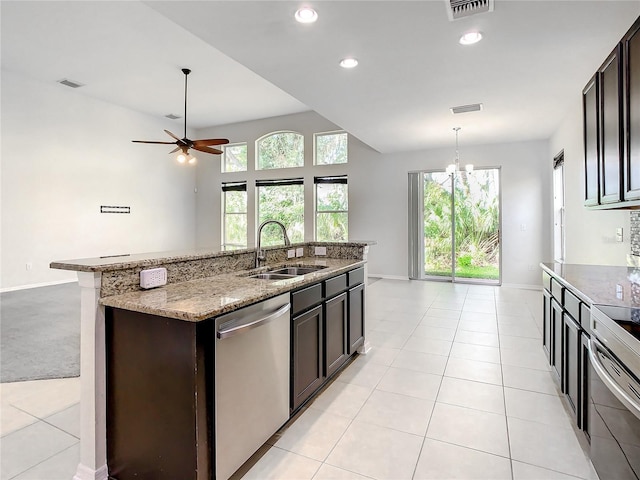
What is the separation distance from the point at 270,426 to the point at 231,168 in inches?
313

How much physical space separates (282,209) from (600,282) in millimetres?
6899

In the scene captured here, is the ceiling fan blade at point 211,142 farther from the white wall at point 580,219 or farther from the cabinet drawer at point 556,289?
the white wall at point 580,219

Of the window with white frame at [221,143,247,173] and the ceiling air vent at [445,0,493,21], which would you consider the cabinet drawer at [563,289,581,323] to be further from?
the window with white frame at [221,143,247,173]

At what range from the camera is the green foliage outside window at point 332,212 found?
304 inches

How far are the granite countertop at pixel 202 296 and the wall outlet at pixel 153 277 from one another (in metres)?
0.03

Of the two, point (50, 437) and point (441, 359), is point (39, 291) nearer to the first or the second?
point (50, 437)

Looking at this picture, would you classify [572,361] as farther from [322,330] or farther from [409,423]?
[322,330]

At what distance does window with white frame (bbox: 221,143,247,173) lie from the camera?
8773 mm

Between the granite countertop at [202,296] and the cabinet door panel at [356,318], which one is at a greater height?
the granite countertop at [202,296]

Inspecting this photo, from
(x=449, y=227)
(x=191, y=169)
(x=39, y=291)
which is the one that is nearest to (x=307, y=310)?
(x=449, y=227)

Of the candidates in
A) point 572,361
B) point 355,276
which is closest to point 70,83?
point 355,276

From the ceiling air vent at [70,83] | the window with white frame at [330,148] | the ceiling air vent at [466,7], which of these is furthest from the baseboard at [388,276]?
the ceiling air vent at [70,83]

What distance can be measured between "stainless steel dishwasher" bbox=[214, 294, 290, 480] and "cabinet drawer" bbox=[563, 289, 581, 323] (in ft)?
5.04

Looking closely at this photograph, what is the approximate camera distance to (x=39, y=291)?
233 inches
